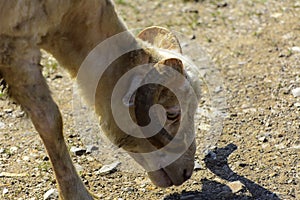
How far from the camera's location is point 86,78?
5863 millimetres

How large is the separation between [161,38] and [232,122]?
1.34 metres

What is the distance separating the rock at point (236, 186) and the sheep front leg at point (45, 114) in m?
1.13

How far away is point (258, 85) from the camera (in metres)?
7.72

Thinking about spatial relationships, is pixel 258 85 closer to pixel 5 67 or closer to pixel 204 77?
pixel 204 77

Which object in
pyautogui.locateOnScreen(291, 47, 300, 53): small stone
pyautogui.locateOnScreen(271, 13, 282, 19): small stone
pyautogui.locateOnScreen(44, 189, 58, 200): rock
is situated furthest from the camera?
pyautogui.locateOnScreen(271, 13, 282, 19): small stone

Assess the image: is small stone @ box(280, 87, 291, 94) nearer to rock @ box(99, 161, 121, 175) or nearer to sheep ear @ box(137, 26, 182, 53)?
sheep ear @ box(137, 26, 182, 53)

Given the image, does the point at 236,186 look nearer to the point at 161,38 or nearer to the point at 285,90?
the point at 161,38

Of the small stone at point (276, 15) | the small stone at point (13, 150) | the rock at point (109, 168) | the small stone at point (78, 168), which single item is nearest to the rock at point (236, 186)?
the rock at point (109, 168)

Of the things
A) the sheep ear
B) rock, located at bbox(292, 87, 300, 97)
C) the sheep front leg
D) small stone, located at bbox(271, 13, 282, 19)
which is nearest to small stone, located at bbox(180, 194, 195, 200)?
the sheep front leg

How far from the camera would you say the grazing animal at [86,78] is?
5348 millimetres

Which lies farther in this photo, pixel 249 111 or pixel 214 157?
pixel 249 111

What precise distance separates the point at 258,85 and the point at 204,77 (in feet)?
2.18

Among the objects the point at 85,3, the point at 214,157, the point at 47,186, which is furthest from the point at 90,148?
the point at 85,3

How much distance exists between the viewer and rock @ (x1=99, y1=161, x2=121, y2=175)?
6402 mm
